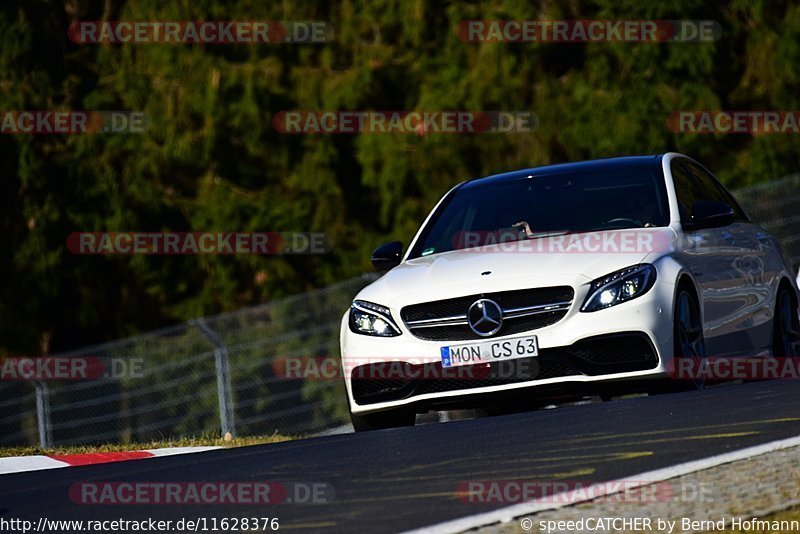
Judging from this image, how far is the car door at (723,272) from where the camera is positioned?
10.3 m

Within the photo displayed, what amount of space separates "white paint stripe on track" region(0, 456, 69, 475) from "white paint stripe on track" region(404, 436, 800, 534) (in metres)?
4.67

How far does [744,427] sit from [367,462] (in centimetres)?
156

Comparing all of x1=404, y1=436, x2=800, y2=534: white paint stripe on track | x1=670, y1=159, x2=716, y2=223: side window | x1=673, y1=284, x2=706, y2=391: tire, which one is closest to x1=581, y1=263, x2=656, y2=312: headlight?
x1=673, y1=284, x2=706, y2=391: tire

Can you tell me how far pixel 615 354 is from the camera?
31.2ft

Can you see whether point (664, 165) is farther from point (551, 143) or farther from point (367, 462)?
point (551, 143)

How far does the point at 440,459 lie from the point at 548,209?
3.89 metres

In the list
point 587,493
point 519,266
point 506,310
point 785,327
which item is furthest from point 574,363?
point 587,493

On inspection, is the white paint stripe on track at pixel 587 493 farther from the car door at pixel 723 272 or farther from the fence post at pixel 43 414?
the fence post at pixel 43 414

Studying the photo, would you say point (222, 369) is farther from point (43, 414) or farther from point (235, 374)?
point (43, 414)

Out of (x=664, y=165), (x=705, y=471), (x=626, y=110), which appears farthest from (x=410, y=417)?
(x=626, y=110)

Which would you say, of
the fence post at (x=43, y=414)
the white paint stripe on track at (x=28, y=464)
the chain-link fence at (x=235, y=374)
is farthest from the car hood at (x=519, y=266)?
the fence post at (x=43, y=414)

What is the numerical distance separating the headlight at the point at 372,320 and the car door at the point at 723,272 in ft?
5.56

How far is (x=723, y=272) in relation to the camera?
34.9ft

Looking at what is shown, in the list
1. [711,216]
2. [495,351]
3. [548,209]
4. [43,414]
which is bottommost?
[495,351]
